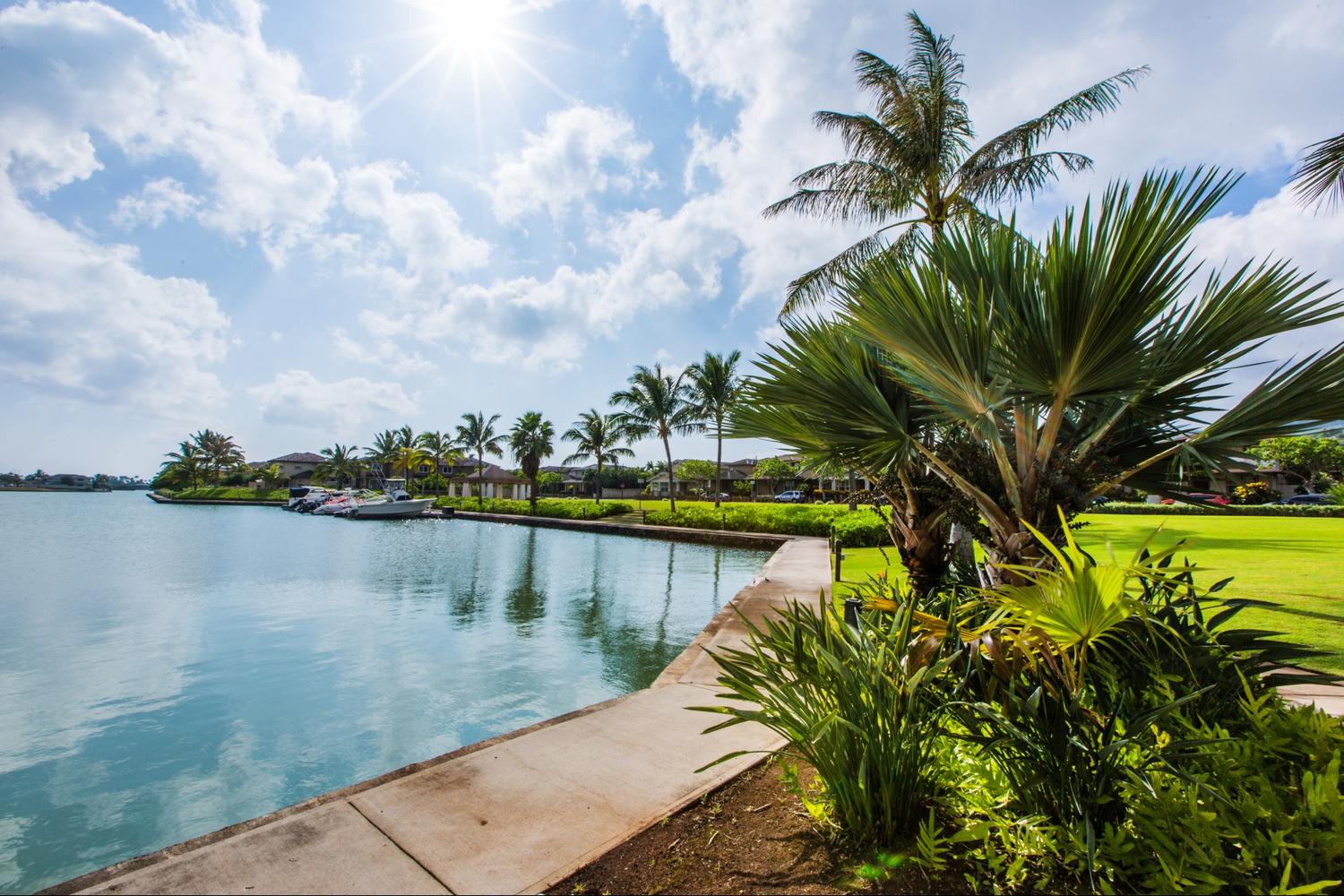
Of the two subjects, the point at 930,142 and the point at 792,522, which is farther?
the point at 792,522

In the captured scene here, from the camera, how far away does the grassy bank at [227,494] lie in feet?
189

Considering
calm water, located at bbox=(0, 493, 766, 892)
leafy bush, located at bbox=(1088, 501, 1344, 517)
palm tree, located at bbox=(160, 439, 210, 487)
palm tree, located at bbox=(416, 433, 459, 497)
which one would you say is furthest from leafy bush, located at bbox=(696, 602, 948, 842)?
palm tree, located at bbox=(160, 439, 210, 487)

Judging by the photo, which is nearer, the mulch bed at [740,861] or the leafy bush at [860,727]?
the mulch bed at [740,861]

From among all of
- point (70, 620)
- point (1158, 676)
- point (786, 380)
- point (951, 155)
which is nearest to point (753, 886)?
point (1158, 676)

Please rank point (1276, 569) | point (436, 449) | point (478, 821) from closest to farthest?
point (478, 821)
point (1276, 569)
point (436, 449)

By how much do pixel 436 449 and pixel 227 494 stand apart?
25.1 metres

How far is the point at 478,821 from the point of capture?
2.76 meters

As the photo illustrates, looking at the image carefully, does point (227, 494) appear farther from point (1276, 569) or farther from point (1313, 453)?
point (1313, 453)

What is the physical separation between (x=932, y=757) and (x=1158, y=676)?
96cm

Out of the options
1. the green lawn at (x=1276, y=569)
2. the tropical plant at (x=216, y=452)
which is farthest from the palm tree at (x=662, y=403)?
the tropical plant at (x=216, y=452)

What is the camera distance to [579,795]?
3029mm

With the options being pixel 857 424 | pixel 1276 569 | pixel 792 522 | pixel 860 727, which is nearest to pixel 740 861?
pixel 860 727

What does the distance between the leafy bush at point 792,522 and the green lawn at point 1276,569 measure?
868 millimetres

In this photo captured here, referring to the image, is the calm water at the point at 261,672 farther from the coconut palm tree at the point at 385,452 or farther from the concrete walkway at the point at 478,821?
the coconut palm tree at the point at 385,452
